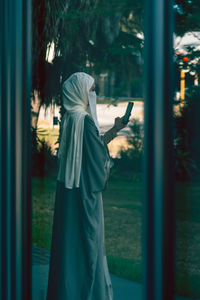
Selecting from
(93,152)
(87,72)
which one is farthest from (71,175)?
(87,72)

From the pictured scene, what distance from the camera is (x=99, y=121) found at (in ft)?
8.69

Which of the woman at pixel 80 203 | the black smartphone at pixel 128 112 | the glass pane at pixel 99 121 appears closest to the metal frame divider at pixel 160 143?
the glass pane at pixel 99 121

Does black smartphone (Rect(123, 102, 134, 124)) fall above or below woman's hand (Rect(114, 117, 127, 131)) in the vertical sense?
above

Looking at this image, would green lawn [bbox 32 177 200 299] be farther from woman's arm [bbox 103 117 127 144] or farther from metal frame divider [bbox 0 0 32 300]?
woman's arm [bbox 103 117 127 144]

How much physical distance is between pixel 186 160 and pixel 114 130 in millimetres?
579

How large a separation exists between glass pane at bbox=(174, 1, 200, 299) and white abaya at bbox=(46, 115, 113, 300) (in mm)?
703

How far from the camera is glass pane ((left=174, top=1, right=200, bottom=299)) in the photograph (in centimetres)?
194

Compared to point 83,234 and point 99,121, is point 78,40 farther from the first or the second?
point 83,234

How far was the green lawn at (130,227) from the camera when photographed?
6.40 feet

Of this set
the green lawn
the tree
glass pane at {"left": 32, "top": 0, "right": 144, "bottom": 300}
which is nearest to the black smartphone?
glass pane at {"left": 32, "top": 0, "right": 144, "bottom": 300}

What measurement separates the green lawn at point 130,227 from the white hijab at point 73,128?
0.36 feet

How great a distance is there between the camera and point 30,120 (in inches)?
102

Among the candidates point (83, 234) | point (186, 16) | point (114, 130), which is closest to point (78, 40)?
point (114, 130)

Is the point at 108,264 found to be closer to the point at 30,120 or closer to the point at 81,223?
the point at 81,223
